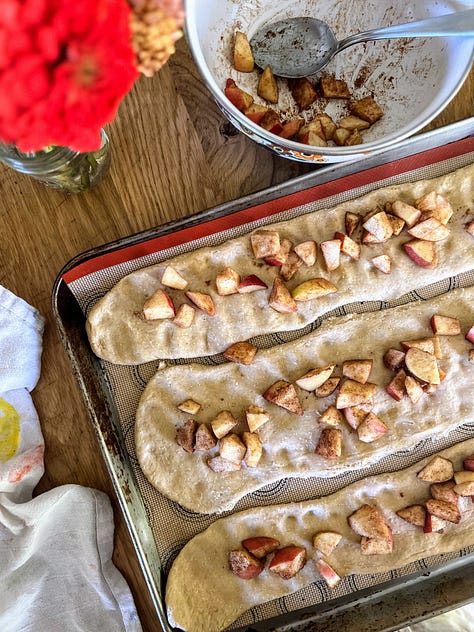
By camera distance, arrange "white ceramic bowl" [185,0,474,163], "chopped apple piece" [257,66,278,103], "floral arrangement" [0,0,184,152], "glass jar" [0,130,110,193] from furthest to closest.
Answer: "chopped apple piece" [257,66,278,103] → "white ceramic bowl" [185,0,474,163] → "glass jar" [0,130,110,193] → "floral arrangement" [0,0,184,152]

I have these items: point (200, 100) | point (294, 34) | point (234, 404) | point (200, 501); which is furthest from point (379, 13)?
point (200, 501)

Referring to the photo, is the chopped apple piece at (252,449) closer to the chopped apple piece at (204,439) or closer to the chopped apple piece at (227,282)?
the chopped apple piece at (204,439)

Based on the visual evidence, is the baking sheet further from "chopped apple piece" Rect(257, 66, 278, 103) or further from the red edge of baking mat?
"chopped apple piece" Rect(257, 66, 278, 103)

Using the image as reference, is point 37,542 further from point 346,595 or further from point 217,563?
point 346,595

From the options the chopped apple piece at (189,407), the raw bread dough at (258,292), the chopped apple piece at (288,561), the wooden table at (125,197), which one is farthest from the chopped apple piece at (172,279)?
the chopped apple piece at (288,561)

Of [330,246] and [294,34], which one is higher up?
[294,34]

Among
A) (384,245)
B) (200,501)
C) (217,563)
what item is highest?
(384,245)

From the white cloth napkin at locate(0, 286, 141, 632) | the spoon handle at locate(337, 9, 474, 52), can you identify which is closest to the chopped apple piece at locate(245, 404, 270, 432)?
the white cloth napkin at locate(0, 286, 141, 632)
